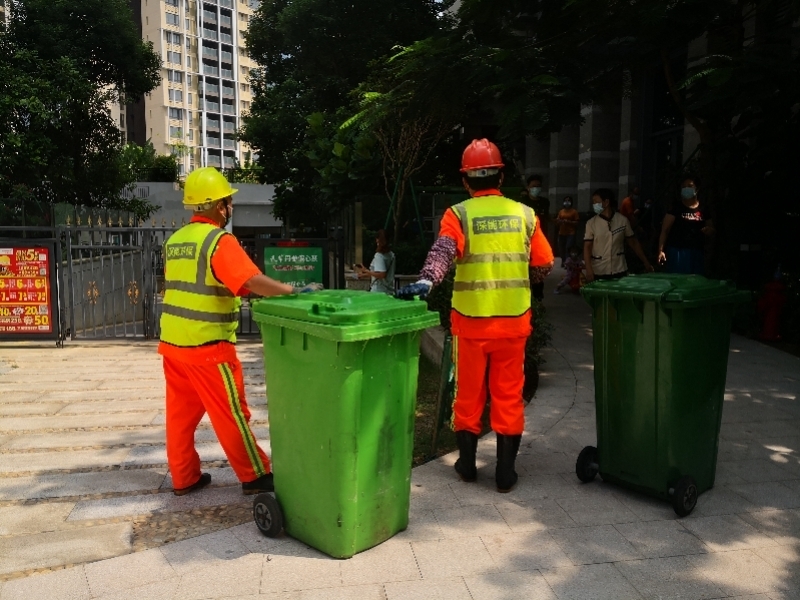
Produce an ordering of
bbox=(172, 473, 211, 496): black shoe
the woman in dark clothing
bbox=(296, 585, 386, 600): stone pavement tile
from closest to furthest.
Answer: bbox=(296, 585, 386, 600): stone pavement tile → bbox=(172, 473, 211, 496): black shoe → the woman in dark clothing

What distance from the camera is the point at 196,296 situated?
4020 millimetres

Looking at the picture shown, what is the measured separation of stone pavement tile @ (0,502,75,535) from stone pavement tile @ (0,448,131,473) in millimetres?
699

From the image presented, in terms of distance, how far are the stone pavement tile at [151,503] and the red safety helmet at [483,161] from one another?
2.29 metres

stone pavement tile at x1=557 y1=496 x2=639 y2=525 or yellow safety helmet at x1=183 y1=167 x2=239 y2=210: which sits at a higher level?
yellow safety helmet at x1=183 y1=167 x2=239 y2=210

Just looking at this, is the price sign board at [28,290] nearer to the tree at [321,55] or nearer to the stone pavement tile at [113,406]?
the stone pavement tile at [113,406]

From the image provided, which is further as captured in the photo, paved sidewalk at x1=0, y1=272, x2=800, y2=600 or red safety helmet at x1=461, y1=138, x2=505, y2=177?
red safety helmet at x1=461, y1=138, x2=505, y2=177

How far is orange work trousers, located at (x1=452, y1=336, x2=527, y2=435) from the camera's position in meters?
4.19

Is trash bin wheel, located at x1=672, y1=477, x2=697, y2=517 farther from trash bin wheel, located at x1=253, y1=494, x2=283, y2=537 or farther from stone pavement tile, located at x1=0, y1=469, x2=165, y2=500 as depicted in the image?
stone pavement tile, located at x1=0, y1=469, x2=165, y2=500

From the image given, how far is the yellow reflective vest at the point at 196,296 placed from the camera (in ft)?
13.1

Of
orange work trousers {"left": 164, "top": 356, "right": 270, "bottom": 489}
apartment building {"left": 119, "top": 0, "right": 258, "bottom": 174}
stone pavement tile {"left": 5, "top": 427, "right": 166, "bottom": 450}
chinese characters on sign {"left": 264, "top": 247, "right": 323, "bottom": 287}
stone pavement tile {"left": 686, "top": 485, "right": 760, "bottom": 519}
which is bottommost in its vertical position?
stone pavement tile {"left": 5, "top": 427, "right": 166, "bottom": 450}

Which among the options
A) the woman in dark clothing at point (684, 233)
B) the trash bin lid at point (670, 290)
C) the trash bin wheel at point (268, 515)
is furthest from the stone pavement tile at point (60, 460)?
the woman in dark clothing at point (684, 233)

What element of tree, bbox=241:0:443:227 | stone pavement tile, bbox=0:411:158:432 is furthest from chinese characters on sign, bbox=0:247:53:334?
tree, bbox=241:0:443:227

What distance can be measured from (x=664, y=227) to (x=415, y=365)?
533 centimetres

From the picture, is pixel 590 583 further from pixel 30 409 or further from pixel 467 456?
pixel 30 409
